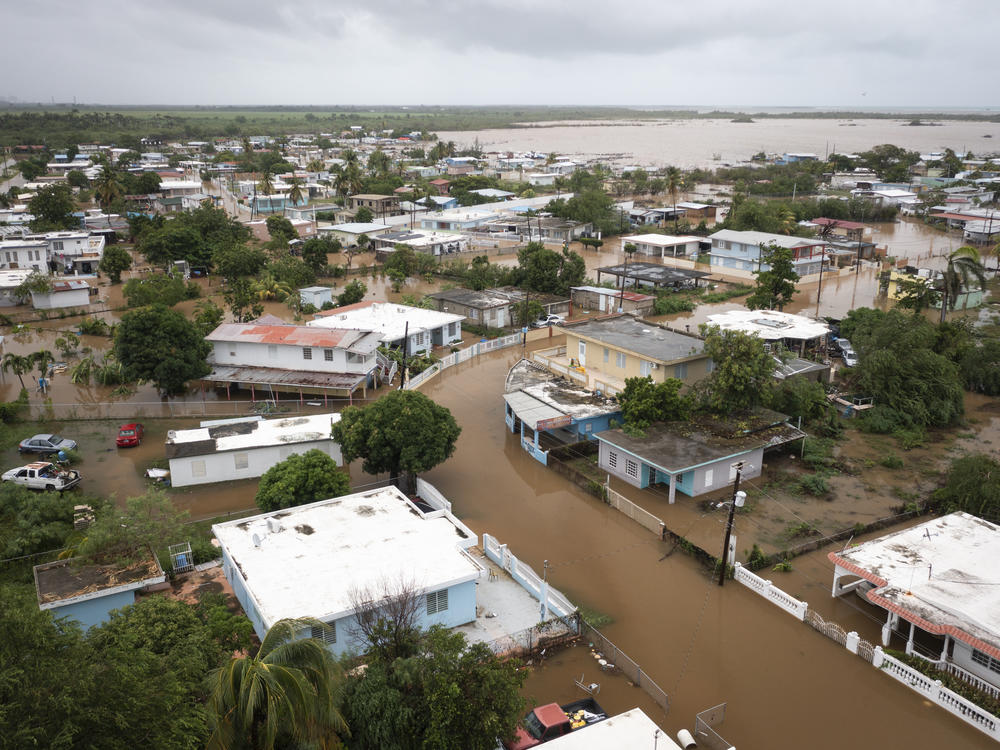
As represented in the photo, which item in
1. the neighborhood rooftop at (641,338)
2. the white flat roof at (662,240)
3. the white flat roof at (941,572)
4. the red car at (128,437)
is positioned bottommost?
the red car at (128,437)

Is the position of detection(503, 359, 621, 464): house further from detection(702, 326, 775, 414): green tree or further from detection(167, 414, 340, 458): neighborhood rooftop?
detection(167, 414, 340, 458): neighborhood rooftop

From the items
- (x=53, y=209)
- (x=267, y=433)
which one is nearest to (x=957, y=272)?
(x=267, y=433)

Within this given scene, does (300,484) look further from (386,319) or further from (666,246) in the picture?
(666,246)

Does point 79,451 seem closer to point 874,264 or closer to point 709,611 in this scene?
point 709,611

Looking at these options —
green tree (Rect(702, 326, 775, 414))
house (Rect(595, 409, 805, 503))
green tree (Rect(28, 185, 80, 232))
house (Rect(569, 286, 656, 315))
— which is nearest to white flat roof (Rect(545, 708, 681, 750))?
house (Rect(595, 409, 805, 503))

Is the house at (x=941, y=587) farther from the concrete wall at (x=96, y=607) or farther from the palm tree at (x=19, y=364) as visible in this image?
the palm tree at (x=19, y=364)

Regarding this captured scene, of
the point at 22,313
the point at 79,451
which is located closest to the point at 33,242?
the point at 22,313

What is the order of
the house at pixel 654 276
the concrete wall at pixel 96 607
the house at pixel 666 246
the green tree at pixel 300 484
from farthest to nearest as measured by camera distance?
the house at pixel 666 246 < the house at pixel 654 276 < the green tree at pixel 300 484 < the concrete wall at pixel 96 607

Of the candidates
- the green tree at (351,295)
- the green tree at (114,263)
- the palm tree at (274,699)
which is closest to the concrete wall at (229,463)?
the palm tree at (274,699)
